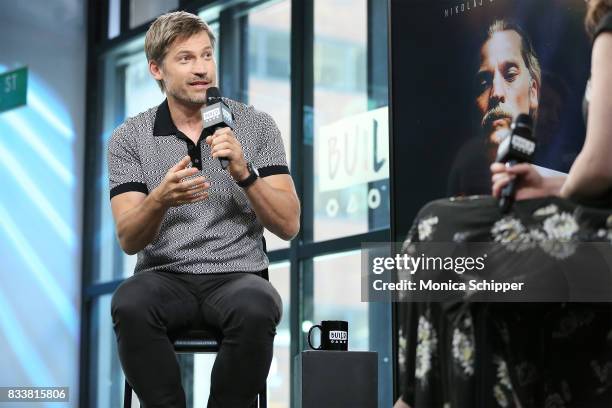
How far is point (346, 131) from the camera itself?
4844 millimetres

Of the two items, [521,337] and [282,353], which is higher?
[521,337]

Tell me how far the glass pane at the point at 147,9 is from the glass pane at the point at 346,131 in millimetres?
1497

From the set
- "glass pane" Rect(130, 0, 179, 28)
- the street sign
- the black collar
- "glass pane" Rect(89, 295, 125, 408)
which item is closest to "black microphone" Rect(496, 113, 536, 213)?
the black collar

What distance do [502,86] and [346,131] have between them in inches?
103

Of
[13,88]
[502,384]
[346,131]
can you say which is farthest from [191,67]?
[13,88]

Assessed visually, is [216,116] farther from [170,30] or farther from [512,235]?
[512,235]

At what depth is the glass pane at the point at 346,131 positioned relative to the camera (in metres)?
4.66

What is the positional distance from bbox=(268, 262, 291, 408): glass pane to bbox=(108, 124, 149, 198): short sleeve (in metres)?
2.61

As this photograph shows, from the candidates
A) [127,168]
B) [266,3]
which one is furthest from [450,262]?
[266,3]

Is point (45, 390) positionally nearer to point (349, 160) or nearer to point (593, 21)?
point (349, 160)

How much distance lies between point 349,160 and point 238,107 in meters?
2.26

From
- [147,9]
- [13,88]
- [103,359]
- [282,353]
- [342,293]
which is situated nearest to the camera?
[342,293]

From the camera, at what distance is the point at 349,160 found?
4.78m

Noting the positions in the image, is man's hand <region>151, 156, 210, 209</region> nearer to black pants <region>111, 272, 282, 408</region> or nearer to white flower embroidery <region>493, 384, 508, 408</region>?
black pants <region>111, 272, 282, 408</region>
